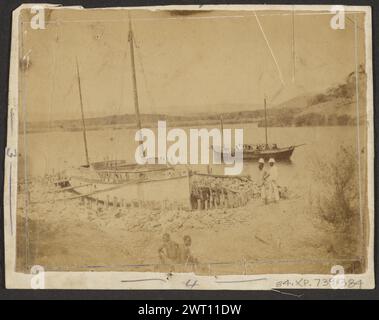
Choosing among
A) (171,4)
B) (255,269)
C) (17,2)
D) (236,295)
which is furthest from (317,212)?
(17,2)

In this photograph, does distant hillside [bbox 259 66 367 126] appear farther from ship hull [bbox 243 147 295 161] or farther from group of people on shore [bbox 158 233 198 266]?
group of people on shore [bbox 158 233 198 266]

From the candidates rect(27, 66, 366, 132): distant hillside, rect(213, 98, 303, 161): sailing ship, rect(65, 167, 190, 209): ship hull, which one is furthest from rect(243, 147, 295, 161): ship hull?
rect(65, 167, 190, 209): ship hull

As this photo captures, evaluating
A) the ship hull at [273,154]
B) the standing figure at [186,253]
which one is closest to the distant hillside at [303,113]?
the ship hull at [273,154]

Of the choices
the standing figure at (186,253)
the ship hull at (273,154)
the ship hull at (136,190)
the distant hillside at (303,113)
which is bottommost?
the standing figure at (186,253)

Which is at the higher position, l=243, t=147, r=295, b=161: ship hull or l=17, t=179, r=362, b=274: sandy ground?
l=243, t=147, r=295, b=161: ship hull

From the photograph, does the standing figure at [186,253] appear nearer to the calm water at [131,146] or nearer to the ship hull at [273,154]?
the calm water at [131,146]
